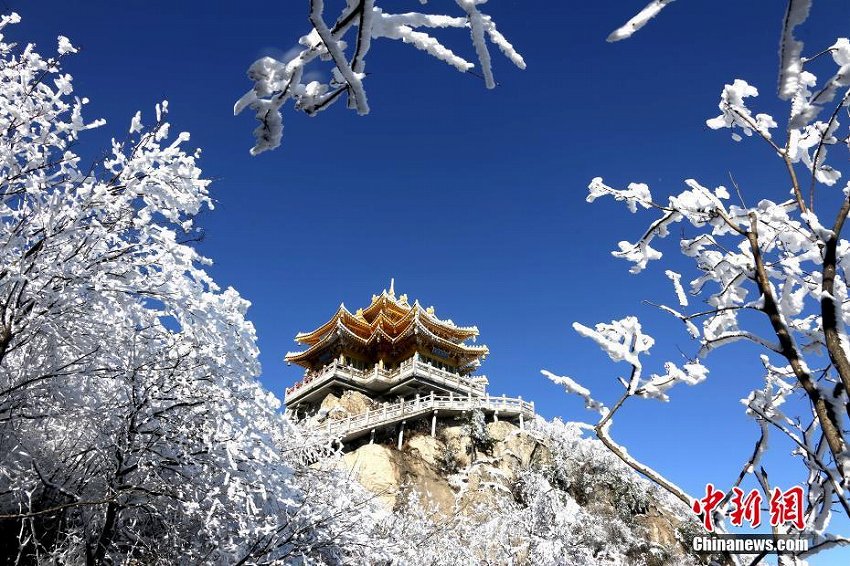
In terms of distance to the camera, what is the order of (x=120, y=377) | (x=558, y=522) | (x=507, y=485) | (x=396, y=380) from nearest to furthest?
(x=120, y=377)
(x=558, y=522)
(x=507, y=485)
(x=396, y=380)

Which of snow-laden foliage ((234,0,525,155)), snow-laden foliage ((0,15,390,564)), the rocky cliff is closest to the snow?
snow-laden foliage ((234,0,525,155))

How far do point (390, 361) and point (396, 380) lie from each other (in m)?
3.05

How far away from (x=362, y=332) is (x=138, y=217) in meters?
26.8

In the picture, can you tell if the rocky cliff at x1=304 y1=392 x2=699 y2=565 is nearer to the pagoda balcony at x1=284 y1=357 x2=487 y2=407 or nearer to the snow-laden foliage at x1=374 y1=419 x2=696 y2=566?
the snow-laden foliage at x1=374 y1=419 x2=696 y2=566

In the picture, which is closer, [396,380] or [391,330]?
[396,380]

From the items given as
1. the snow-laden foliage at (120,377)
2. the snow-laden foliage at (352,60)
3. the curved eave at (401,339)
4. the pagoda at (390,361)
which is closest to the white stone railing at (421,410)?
the pagoda at (390,361)

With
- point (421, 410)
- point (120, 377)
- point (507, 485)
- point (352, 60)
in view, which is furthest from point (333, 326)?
point (352, 60)

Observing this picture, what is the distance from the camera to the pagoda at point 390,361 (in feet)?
91.4

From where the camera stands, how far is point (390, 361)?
102 feet

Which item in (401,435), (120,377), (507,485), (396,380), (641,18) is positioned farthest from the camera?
(396,380)

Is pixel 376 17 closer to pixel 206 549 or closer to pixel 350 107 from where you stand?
pixel 350 107

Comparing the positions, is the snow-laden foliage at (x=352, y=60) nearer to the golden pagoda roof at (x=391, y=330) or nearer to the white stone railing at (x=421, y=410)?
the white stone railing at (x=421, y=410)

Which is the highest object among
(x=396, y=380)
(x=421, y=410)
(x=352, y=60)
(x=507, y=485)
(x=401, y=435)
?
(x=396, y=380)

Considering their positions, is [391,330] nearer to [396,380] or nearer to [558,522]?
[396,380]
